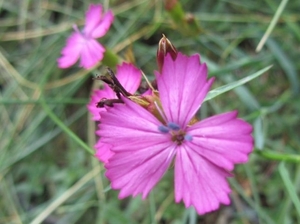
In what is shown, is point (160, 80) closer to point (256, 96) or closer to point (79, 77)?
point (256, 96)

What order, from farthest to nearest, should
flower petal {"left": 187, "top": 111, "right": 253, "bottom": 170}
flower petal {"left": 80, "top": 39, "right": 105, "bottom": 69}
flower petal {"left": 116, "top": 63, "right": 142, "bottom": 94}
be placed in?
flower petal {"left": 80, "top": 39, "right": 105, "bottom": 69}, flower petal {"left": 116, "top": 63, "right": 142, "bottom": 94}, flower petal {"left": 187, "top": 111, "right": 253, "bottom": 170}

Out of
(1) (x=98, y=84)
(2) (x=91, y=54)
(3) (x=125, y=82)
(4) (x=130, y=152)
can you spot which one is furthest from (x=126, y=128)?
(1) (x=98, y=84)

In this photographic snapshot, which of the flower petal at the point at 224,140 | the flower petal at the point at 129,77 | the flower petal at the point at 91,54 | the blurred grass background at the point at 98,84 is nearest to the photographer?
the flower petal at the point at 224,140

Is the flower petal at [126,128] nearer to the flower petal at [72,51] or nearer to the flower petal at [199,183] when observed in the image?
the flower petal at [199,183]

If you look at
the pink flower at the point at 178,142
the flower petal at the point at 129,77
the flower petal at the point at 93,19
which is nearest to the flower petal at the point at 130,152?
the pink flower at the point at 178,142

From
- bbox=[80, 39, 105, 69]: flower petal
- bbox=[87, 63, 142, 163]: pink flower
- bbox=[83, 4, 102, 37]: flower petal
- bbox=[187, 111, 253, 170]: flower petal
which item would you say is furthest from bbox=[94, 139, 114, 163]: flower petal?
bbox=[83, 4, 102, 37]: flower petal

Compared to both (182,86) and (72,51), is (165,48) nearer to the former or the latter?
(182,86)

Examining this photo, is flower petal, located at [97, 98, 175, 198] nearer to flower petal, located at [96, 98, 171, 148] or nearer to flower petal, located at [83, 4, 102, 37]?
flower petal, located at [96, 98, 171, 148]
